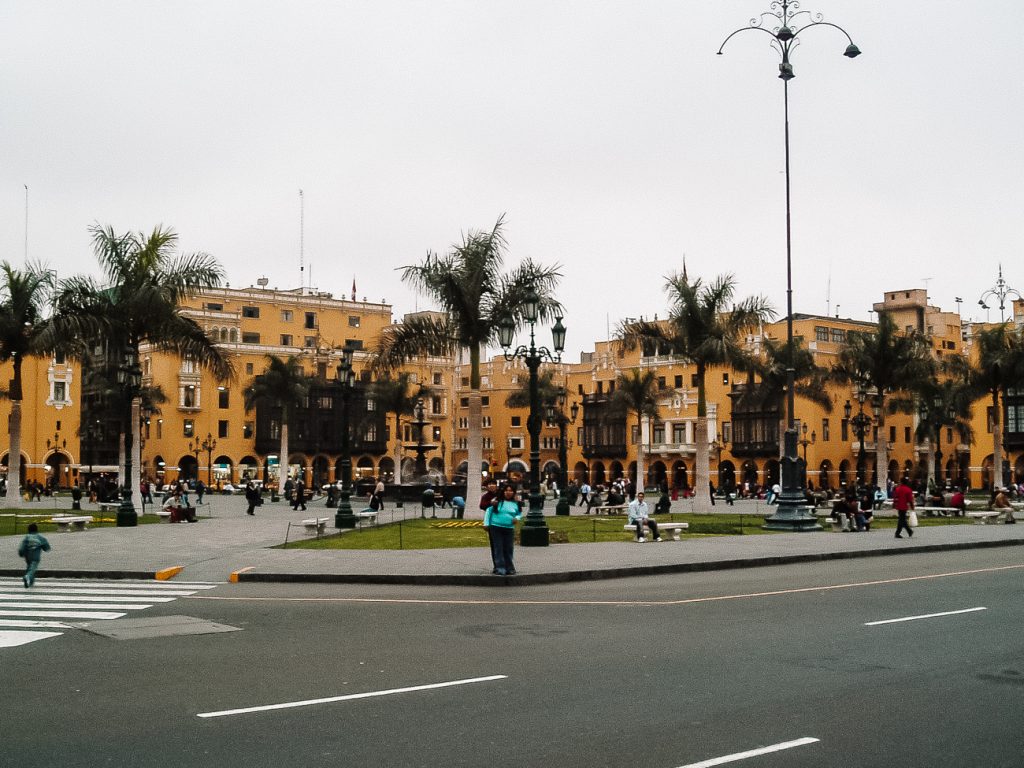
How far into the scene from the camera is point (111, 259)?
1436 inches

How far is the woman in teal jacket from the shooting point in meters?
17.7

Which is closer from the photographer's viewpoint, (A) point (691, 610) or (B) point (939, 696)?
(B) point (939, 696)

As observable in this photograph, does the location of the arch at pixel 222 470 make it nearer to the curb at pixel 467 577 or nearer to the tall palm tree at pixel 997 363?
the tall palm tree at pixel 997 363

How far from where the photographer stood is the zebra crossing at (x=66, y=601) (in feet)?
40.6

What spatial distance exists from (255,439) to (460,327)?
223 feet

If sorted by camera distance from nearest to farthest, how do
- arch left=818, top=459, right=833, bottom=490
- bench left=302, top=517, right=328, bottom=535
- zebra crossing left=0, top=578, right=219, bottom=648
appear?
1. zebra crossing left=0, top=578, right=219, bottom=648
2. bench left=302, top=517, right=328, bottom=535
3. arch left=818, top=459, right=833, bottom=490

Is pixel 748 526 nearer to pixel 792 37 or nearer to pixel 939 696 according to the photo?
pixel 792 37

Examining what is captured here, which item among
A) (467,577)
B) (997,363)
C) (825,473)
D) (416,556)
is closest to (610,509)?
(997,363)

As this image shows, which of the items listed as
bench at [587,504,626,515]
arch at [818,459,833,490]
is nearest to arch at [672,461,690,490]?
arch at [818,459,833,490]

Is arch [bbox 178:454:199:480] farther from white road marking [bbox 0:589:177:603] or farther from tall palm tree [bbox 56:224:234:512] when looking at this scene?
white road marking [bbox 0:589:177:603]

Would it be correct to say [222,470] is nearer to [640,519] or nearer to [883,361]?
[883,361]

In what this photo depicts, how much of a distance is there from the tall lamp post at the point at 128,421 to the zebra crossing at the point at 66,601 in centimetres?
A: 1462

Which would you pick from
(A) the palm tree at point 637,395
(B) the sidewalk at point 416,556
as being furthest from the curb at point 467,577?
(A) the palm tree at point 637,395

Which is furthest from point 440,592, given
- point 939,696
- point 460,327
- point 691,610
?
point 460,327
